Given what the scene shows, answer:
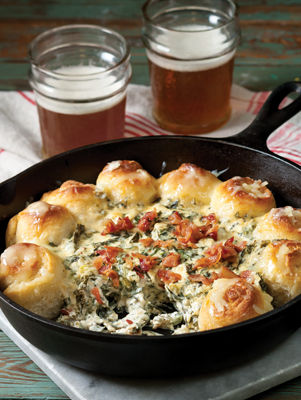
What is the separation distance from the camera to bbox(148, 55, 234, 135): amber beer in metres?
4.07

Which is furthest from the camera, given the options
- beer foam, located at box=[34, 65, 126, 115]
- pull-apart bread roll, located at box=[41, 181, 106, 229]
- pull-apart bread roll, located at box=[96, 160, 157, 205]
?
beer foam, located at box=[34, 65, 126, 115]

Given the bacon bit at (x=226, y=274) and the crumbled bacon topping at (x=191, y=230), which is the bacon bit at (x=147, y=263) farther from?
the bacon bit at (x=226, y=274)

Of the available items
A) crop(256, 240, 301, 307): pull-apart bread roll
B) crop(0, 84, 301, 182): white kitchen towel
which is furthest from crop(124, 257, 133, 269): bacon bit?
crop(0, 84, 301, 182): white kitchen towel

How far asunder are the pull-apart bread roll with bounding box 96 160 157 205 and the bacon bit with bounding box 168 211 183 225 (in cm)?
24

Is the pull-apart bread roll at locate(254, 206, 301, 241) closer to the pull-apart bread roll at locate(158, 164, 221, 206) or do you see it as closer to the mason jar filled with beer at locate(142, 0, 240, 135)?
the pull-apart bread roll at locate(158, 164, 221, 206)

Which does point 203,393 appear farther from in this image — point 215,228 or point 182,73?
point 182,73

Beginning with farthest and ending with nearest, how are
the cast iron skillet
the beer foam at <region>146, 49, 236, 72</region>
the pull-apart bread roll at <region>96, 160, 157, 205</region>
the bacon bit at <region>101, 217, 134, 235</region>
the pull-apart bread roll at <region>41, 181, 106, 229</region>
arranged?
the beer foam at <region>146, 49, 236, 72</region> < the pull-apart bread roll at <region>96, 160, 157, 205</region> < the pull-apart bread roll at <region>41, 181, 106, 229</region> < the bacon bit at <region>101, 217, 134, 235</region> < the cast iron skillet

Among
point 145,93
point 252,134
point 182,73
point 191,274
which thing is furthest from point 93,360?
point 145,93

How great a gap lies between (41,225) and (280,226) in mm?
1239

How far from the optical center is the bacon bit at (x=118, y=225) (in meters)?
2.81

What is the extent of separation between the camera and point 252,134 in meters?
3.24

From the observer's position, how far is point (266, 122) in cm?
331

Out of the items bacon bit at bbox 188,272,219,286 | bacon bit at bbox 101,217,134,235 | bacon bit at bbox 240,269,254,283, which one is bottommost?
bacon bit at bbox 101,217,134,235

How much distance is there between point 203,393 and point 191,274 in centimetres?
55
